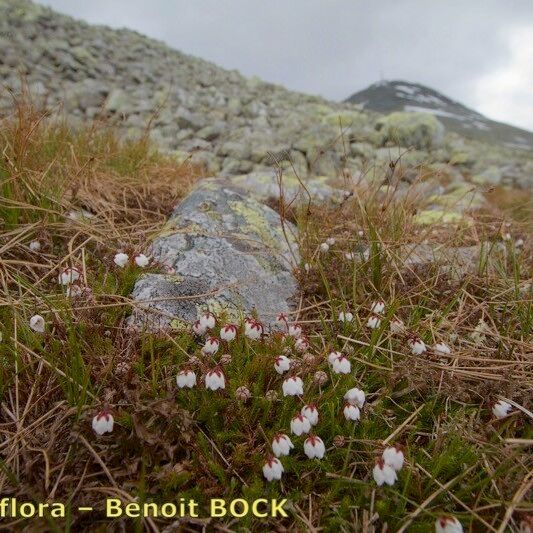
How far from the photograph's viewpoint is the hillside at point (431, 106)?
3594cm

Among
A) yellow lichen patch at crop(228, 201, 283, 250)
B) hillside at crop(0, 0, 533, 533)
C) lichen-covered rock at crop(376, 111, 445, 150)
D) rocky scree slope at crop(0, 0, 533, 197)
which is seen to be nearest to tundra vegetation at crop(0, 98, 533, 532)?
hillside at crop(0, 0, 533, 533)

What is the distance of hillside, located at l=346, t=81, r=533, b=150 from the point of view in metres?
35.9

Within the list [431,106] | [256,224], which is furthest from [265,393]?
[431,106]

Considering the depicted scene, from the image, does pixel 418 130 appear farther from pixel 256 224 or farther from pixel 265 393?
pixel 265 393

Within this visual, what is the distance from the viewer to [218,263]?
328 cm

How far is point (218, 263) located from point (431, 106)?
4642cm

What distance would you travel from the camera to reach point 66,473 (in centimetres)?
191

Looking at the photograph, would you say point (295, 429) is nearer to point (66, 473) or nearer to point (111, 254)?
point (66, 473)

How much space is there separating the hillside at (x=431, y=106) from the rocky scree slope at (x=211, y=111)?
19.1 m

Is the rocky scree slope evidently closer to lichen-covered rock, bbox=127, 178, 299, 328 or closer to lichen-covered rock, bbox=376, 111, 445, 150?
lichen-covered rock, bbox=376, 111, 445, 150

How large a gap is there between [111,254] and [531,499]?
298 cm

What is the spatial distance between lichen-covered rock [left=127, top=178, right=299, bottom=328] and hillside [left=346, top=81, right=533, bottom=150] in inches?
1289

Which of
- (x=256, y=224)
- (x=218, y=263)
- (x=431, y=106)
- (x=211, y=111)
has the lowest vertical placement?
(x=218, y=263)

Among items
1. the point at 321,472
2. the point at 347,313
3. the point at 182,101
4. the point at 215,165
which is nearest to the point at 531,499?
the point at 321,472
